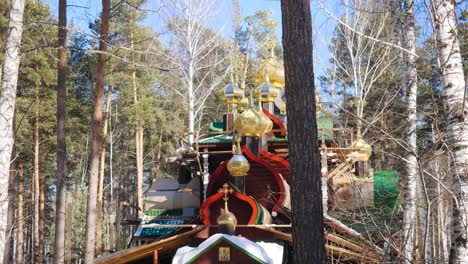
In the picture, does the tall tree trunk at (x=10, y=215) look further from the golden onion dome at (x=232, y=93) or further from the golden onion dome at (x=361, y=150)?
the golden onion dome at (x=361, y=150)

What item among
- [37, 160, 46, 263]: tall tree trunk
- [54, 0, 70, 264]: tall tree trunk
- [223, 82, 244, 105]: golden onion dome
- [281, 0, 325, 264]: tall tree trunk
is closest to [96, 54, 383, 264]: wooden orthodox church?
[223, 82, 244, 105]: golden onion dome

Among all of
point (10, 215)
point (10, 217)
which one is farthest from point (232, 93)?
point (10, 215)

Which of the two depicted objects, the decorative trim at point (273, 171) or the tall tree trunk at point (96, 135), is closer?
the tall tree trunk at point (96, 135)

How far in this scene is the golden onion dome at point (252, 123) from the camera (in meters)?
11.8

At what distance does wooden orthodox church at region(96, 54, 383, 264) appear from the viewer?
1005 centimetres

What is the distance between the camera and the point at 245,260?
9953mm

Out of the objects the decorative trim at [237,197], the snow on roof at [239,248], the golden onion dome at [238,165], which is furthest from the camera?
the decorative trim at [237,197]

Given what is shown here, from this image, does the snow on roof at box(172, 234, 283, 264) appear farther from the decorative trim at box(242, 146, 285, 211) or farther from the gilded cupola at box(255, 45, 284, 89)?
the gilded cupola at box(255, 45, 284, 89)

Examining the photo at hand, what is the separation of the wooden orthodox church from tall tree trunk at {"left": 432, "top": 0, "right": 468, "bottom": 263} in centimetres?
440

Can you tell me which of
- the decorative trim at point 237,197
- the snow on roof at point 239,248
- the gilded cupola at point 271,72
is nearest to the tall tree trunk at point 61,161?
the snow on roof at point 239,248

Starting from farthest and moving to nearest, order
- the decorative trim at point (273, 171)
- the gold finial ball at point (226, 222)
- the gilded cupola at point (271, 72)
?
the gilded cupola at point (271, 72) → the decorative trim at point (273, 171) → the gold finial ball at point (226, 222)

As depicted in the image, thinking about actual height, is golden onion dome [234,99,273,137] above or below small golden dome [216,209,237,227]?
above

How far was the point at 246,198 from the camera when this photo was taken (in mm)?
11609

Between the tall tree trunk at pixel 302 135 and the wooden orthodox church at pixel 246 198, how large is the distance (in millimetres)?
4744
